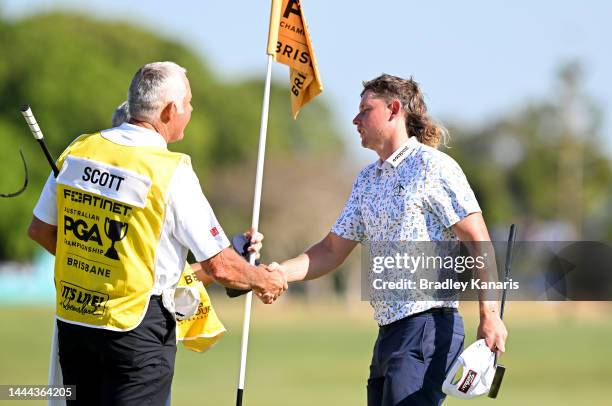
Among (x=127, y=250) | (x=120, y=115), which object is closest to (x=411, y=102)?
(x=120, y=115)

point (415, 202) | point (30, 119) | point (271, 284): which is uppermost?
point (30, 119)

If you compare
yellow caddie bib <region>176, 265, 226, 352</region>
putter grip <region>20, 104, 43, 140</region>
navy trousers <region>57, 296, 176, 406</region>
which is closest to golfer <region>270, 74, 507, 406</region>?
yellow caddie bib <region>176, 265, 226, 352</region>

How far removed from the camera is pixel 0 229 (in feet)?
205

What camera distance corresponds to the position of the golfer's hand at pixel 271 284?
6281 mm

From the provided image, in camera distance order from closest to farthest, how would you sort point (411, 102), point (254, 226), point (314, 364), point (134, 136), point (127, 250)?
1. point (127, 250)
2. point (134, 136)
3. point (411, 102)
4. point (254, 226)
5. point (314, 364)

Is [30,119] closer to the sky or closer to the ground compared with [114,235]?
closer to the sky

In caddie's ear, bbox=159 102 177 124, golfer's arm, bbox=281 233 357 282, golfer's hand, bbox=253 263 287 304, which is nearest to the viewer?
caddie's ear, bbox=159 102 177 124

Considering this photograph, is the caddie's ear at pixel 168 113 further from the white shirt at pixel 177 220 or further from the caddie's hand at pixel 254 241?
the caddie's hand at pixel 254 241

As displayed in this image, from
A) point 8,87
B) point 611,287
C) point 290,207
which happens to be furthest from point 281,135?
point 611,287

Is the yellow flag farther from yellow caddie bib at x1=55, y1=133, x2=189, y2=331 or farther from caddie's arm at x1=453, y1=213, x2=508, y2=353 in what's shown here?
yellow caddie bib at x1=55, y1=133, x2=189, y2=331

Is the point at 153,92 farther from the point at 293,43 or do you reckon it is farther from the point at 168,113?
the point at 293,43

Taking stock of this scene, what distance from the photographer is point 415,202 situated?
20.6ft

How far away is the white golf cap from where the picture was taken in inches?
236

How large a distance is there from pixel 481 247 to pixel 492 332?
1.44ft
